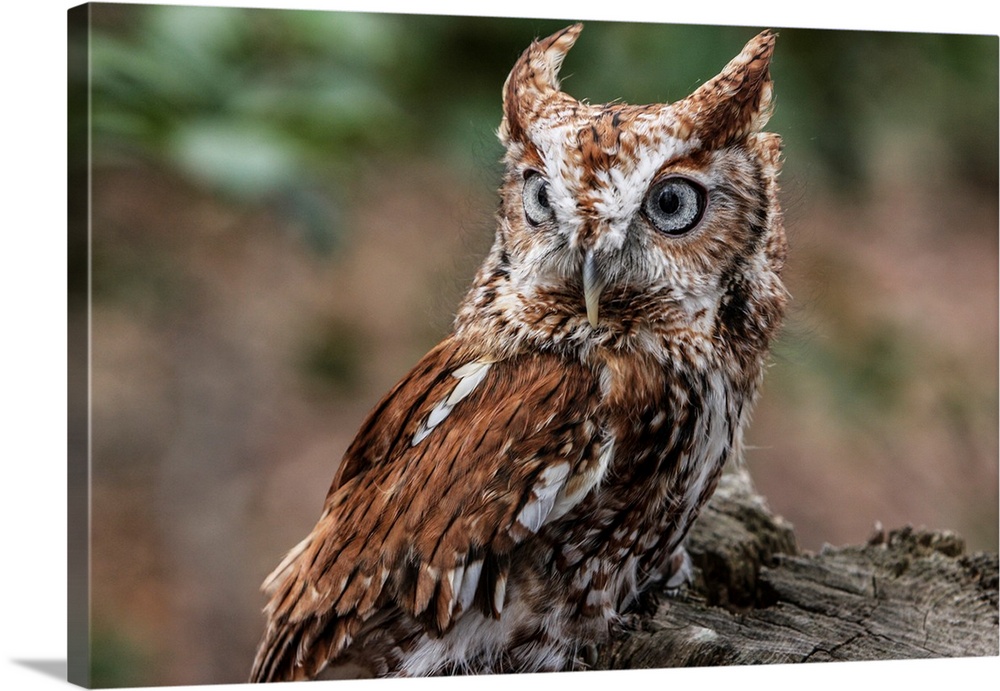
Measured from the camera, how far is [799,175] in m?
3.69

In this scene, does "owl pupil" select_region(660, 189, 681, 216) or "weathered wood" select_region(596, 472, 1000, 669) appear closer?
"owl pupil" select_region(660, 189, 681, 216)

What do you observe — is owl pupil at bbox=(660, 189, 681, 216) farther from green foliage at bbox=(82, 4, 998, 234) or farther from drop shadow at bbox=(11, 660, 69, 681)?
drop shadow at bbox=(11, 660, 69, 681)

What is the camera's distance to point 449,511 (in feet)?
10.6

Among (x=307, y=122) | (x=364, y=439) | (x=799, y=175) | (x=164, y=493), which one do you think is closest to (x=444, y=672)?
(x=364, y=439)

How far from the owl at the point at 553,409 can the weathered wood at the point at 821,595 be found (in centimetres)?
51

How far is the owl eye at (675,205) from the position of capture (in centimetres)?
317

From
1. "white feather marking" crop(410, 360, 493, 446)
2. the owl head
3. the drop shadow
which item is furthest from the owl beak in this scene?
the drop shadow

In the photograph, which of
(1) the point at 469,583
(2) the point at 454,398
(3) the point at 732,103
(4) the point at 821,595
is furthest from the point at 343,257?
(4) the point at 821,595

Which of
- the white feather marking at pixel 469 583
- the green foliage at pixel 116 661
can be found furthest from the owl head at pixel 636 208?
the green foliage at pixel 116 661

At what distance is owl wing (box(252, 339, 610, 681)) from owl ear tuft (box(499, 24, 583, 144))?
1.99 feet

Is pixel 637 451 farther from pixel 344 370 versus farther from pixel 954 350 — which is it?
pixel 954 350

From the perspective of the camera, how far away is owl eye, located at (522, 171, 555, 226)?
3.20 metres

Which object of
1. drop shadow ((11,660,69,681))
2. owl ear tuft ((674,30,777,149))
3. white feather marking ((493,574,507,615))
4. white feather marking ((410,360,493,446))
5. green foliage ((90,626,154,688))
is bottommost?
drop shadow ((11,660,69,681))

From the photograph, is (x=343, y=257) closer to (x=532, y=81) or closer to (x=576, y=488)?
(x=532, y=81)
